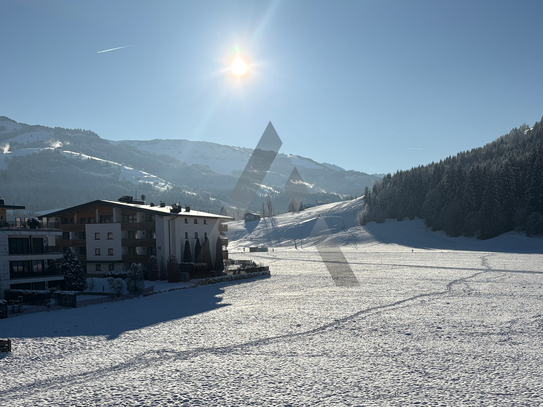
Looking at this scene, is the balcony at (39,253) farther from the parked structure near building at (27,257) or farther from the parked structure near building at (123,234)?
the parked structure near building at (123,234)

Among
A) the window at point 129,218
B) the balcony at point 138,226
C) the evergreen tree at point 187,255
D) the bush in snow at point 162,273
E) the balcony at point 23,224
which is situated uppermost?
the window at point 129,218

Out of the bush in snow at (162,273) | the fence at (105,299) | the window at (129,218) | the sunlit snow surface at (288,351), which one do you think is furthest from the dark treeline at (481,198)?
the fence at (105,299)

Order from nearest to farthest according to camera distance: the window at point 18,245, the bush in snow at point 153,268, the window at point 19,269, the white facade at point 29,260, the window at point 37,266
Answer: the white facade at point 29,260 < the window at point 19,269 < the window at point 18,245 < the window at point 37,266 < the bush in snow at point 153,268

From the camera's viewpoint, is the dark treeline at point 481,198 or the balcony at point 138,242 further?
the dark treeline at point 481,198

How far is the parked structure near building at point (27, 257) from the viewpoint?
36781 mm

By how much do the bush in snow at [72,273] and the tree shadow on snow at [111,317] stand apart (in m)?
7.47

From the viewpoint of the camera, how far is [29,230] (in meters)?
39.6

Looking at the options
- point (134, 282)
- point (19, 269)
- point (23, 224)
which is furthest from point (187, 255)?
point (19, 269)

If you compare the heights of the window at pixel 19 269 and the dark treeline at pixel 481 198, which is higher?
the dark treeline at pixel 481 198

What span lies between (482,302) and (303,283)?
19.4 metres

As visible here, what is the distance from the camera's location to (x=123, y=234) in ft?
172

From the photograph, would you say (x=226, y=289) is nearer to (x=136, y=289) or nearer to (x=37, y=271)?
(x=136, y=289)

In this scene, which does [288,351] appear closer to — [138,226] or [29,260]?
[29,260]

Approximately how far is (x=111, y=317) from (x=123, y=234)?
87.5 ft
